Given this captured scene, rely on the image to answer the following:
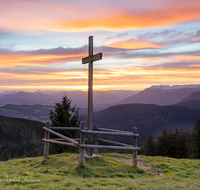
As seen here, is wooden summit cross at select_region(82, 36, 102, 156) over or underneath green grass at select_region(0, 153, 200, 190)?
over

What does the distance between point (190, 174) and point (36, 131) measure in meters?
175

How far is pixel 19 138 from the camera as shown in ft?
528

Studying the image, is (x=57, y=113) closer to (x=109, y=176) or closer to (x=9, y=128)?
(x=109, y=176)

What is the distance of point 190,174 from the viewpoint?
34.3ft

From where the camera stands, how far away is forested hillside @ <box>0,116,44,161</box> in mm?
134250

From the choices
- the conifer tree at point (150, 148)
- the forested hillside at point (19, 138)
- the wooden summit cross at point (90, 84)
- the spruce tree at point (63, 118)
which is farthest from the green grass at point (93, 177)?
the forested hillside at point (19, 138)

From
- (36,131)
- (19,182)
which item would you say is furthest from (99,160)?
(36,131)

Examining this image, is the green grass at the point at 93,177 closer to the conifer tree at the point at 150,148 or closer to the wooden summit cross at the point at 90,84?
the wooden summit cross at the point at 90,84

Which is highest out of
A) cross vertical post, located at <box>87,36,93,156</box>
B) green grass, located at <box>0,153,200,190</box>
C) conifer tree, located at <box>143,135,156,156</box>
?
cross vertical post, located at <box>87,36,93,156</box>

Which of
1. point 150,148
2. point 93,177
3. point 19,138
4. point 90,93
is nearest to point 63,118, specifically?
point 90,93

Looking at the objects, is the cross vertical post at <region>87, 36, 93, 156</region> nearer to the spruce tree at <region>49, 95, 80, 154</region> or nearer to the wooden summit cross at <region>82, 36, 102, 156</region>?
the wooden summit cross at <region>82, 36, 102, 156</region>

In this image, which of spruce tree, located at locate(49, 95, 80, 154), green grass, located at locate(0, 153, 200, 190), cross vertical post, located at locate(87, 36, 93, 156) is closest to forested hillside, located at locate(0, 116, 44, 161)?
spruce tree, located at locate(49, 95, 80, 154)

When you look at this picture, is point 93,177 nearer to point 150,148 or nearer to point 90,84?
point 90,84

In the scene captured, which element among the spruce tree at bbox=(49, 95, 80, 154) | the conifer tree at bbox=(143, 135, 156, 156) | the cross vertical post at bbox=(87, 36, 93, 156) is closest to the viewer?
the cross vertical post at bbox=(87, 36, 93, 156)
